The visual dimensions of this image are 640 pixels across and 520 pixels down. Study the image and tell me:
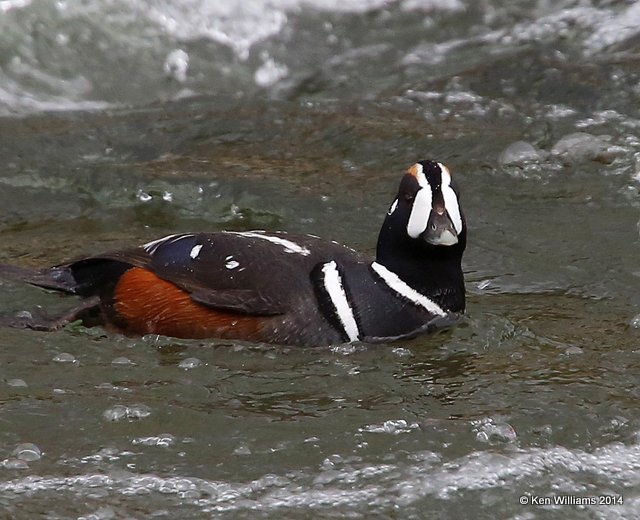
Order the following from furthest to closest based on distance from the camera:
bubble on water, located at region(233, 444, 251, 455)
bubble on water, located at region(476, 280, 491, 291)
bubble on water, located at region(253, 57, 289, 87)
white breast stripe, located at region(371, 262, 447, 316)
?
bubble on water, located at region(253, 57, 289, 87)
bubble on water, located at region(476, 280, 491, 291)
white breast stripe, located at region(371, 262, 447, 316)
bubble on water, located at region(233, 444, 251, 455)

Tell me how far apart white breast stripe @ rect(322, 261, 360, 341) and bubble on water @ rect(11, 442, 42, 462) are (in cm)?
142

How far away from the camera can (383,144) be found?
7.66 metres

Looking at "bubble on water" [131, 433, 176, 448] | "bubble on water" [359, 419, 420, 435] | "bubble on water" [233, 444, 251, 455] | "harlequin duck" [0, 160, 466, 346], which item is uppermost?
"harlequin duck" [0, 160, 466, 346]

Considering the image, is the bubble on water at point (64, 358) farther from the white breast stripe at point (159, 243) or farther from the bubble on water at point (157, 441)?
the bubble on water at point (157, 441)

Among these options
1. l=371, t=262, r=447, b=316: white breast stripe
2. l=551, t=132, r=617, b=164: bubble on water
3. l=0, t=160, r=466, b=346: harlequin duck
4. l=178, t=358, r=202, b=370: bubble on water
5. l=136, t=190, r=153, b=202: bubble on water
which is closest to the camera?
l=178, t=358, r=202, b=370: bubble on water

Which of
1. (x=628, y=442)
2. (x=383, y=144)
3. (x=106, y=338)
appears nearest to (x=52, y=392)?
(x=106, y=338)

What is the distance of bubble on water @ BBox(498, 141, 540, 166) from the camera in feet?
23.9

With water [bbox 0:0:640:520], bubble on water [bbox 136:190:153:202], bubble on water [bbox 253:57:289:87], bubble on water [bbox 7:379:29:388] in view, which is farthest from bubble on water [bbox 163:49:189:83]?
bubble on water [bbox 7:379:29:388]

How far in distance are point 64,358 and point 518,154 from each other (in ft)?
10.8

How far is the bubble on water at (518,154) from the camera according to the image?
7.28 m

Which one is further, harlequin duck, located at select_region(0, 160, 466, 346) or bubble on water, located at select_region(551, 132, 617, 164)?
bubble on water, located at select_region(551, 132, 617, 164)

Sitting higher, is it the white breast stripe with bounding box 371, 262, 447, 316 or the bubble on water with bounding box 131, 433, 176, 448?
the white breast stripe with bounding box 371, 262, 447, 316

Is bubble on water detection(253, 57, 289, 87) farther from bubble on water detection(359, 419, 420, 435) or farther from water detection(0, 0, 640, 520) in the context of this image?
bubble on water detection(359, 419, 420, 435)

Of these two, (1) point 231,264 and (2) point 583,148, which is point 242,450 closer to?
(1) point 231,264
